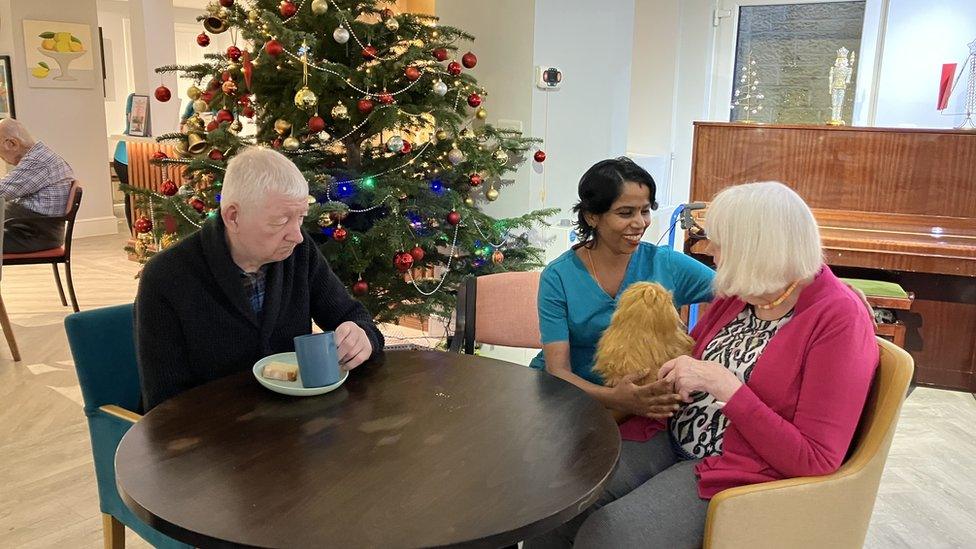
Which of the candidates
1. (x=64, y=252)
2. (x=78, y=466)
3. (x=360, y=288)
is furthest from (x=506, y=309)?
(x=64, y=252)

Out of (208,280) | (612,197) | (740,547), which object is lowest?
(740,547)

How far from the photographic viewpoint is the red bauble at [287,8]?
9.78 feet

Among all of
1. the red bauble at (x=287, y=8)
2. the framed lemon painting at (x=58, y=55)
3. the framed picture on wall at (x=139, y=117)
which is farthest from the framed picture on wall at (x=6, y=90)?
the red bauble at (x=287, y=8)

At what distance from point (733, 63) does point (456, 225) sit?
320 centimetres

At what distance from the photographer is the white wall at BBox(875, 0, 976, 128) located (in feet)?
15.7

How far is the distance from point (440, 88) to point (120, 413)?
1936mm

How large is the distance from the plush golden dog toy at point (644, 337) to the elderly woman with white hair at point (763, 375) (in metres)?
0.08

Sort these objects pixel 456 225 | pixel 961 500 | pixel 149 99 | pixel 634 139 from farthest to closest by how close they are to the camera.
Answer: pixel 149 99 < pixel 634 139 < pixel 456 225 < pixel 961 500

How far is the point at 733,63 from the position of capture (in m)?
5.51

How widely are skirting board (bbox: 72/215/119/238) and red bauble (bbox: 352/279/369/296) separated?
18.3 feet

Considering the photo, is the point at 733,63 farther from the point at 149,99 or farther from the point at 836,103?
the point at 149,99

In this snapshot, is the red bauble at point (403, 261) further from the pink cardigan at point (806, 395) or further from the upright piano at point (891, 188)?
the pink cardigan at point (806, 395)

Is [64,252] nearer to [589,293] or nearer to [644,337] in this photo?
[589,293]

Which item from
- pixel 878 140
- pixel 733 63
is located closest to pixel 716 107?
pixel 733 63
